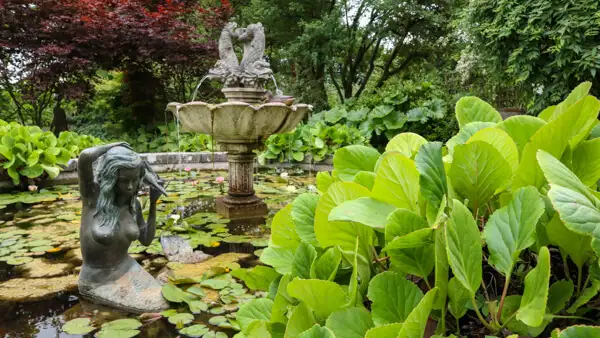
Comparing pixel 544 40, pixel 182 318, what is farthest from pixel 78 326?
pixel 544 40

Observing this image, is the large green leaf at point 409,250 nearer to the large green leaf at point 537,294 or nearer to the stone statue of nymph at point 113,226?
the large green leaf at point 537,294

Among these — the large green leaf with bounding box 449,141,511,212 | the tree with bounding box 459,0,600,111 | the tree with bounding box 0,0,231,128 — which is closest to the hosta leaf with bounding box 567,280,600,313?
the large green leaf with bounding box 449,141,511,212

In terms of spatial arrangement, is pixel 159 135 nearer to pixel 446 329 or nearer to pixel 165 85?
pixel 165 85

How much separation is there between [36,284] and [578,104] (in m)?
2.93

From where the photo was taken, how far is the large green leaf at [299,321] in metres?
0.50

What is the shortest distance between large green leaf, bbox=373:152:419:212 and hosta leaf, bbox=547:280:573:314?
17 cm

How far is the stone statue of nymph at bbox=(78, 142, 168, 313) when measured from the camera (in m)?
2.11

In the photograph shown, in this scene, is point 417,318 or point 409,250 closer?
point 417,318

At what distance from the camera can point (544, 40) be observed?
16.6 ft

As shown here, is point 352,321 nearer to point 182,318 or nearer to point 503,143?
point 503,143

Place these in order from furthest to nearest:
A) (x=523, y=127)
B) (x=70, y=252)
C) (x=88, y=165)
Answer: (x=70, y=252)
(x=88, y=165)
(x=523, y=127)

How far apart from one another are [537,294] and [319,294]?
0.72ft

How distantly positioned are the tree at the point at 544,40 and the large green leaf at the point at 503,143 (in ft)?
16.3

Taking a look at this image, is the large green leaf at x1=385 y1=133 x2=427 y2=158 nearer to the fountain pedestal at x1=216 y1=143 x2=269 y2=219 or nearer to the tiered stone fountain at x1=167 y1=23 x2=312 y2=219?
the tiered stone fountain at x1=167 y1=23 x2=312 y2=219
